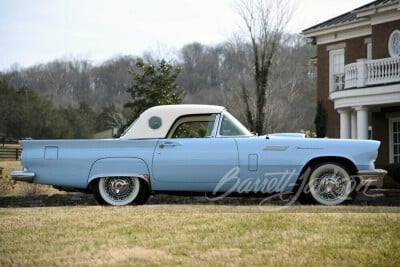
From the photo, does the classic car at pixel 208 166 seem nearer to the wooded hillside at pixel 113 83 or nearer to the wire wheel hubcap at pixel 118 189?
the wire wheel hubcap at pixel 118 189

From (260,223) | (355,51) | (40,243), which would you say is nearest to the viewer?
(40,243)

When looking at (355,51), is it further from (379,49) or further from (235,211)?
(235,211)

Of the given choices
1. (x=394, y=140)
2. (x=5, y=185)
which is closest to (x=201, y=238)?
(x=5, y=185)

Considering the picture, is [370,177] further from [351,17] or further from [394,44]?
[351,17]

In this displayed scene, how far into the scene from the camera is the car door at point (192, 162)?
30.4ft

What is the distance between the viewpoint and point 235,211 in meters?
8.20

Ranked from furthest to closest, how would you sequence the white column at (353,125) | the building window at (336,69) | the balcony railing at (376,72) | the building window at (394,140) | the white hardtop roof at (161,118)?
the building window at (336,69)
the building window at (394,140)
the white column at (353,125)
the balcony railing at (376,72)
the white hardtop roof at (161,118)

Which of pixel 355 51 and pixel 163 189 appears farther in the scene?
pixel 355 51

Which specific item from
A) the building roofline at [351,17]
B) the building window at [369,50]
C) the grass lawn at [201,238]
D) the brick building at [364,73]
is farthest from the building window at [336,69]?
the grass lawn at [201,238]

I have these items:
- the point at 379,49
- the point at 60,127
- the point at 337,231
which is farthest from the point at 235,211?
the point at 60,127

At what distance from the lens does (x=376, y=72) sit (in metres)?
20.4

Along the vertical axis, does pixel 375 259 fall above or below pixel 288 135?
below

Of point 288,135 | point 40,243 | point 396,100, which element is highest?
point 396,100

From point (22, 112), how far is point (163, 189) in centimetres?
5721
